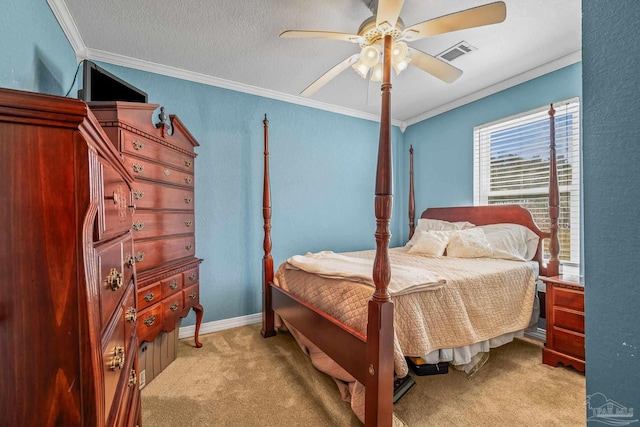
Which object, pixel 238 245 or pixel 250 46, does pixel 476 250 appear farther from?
pixel 250 46

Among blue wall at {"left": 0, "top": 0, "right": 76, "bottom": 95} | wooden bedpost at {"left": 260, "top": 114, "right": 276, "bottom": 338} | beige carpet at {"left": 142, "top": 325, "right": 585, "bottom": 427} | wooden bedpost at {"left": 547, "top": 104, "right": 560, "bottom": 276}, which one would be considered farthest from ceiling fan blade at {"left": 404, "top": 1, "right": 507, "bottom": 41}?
beige carpet at {"left": 142, "top": 325, "right": 585, "bottom": 427}

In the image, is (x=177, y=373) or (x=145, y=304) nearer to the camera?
(x=145, y=304)

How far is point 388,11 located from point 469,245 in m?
2.08

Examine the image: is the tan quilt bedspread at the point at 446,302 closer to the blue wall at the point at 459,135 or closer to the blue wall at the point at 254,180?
the blue wall at the point at 254,180

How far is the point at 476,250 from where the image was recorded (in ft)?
8.20

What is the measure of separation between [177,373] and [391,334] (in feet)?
5.37

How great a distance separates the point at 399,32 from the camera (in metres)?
1.56

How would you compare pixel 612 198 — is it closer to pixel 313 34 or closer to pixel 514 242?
pixel 313 34

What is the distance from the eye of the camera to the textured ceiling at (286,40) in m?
1.78

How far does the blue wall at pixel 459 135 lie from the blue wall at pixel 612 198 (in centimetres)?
251

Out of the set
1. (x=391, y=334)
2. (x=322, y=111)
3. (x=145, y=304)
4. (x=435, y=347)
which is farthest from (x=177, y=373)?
(x=322, y=111)

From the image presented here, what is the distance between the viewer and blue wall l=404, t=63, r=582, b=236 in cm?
247

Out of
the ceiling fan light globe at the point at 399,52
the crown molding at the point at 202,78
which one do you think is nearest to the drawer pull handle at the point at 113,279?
the ceiling fan light globe at the point at 399,52

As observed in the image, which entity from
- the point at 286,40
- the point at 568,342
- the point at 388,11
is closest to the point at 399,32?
the point at 388,11
